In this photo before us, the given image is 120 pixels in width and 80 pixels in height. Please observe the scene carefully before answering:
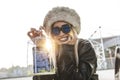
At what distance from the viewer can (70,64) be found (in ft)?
3.39

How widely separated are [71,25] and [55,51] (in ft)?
0.42

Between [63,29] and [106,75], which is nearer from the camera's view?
[63,29]

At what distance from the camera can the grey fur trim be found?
1.07 metres

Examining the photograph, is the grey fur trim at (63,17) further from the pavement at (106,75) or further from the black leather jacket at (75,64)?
→ the pavement at (106,75)

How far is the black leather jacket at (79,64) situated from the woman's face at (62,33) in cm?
3

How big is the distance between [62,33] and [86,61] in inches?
6.0

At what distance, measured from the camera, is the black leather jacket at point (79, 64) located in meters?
1.02

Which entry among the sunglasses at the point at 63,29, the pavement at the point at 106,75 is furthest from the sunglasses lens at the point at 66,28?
the pavement at the point at 106,75

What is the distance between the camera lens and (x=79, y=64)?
1042mm

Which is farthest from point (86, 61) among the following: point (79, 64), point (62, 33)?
point (62, 33)

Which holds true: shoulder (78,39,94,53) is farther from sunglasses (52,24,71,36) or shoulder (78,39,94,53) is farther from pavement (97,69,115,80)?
pavement (97,69,115,80)

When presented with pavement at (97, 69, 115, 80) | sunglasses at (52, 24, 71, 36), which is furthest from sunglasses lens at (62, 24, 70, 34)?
pavement at (97, 69, 115, 80)

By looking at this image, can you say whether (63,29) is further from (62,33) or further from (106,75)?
(106,75)

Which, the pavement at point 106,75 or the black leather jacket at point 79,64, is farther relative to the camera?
the pavement at point 106,75
